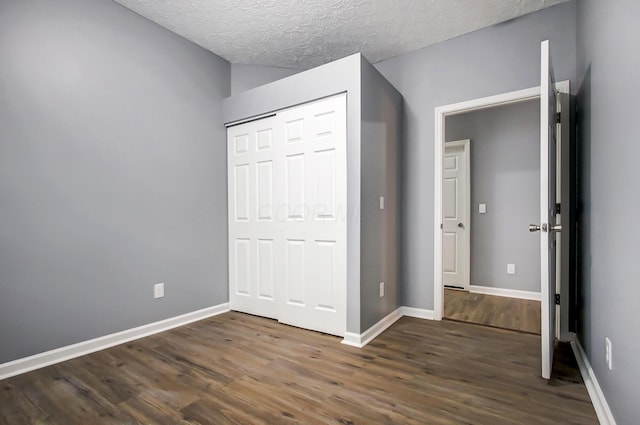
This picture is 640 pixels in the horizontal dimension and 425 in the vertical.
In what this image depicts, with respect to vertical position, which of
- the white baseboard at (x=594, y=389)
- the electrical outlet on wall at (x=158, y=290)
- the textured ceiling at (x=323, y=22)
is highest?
the textured ceiling at (x=323, y=22)

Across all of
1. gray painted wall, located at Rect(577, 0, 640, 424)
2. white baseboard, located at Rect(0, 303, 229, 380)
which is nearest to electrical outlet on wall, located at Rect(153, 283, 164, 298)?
white baseboard, located at Rect(0, 303, 229, 380)

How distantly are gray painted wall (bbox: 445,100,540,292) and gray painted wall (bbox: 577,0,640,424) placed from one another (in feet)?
5.48

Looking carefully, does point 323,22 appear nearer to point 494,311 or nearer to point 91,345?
point 91,345

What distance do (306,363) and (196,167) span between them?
2.17 meters

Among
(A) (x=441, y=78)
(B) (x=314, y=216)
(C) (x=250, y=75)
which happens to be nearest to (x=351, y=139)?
(B) (x=314, y=216)

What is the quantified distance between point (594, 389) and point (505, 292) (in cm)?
241

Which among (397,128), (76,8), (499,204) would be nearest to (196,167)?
(76,8)

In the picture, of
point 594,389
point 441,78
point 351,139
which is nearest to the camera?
point 594,389

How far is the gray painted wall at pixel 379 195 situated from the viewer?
2561 millimetres

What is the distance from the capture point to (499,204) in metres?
4.02

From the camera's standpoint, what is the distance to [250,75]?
11.7ft

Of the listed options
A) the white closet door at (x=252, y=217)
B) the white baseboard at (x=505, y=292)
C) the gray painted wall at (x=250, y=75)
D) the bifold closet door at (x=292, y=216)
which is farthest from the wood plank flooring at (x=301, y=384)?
the gray painted wall at (x=250, y=75)

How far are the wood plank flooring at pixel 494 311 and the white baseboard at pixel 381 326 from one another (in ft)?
A: 0.89

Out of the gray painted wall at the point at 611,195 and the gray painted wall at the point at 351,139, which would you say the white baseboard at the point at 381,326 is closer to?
the gray painted wall at the point at 351,139
